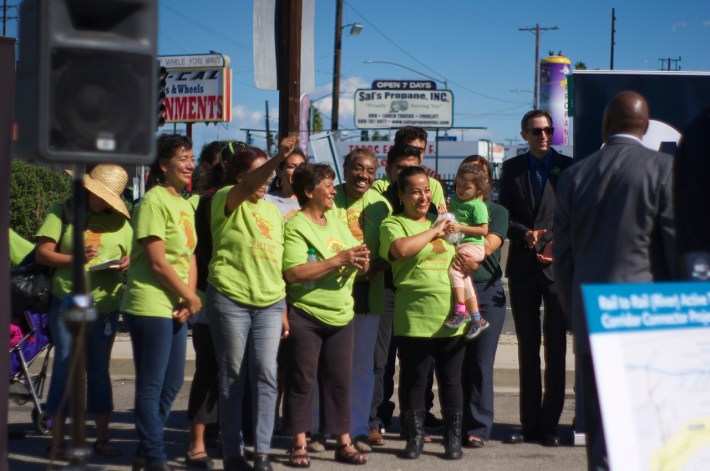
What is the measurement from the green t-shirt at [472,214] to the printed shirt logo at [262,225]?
1.50 meters

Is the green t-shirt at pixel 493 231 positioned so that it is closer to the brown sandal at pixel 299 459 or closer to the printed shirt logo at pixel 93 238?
the brown sandal at pixel 299 459

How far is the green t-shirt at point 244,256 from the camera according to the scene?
582cm

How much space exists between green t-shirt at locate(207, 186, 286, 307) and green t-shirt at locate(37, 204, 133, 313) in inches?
33.7

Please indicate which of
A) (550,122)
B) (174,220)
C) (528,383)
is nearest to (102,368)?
(174,220)

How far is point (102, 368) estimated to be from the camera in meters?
6.39

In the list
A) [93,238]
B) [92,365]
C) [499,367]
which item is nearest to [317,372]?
[92,365]

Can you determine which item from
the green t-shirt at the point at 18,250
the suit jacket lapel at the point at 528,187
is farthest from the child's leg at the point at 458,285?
the green t-shirt at the point at 18,250

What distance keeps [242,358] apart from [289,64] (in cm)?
279

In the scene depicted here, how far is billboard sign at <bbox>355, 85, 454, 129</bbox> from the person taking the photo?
36.7 metres

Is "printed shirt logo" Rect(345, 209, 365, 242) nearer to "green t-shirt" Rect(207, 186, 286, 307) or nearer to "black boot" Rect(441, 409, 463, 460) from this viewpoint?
"green t-shirt" Rect(207, 186, 286, 307)

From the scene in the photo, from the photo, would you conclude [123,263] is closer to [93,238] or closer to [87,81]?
[93,238]

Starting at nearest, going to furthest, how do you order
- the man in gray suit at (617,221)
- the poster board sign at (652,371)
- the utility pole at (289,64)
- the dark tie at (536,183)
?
the poster board sign at (652,371), the man in gray suit at (617,221), the dark tie at (536,183), the utility pole at (289,64)

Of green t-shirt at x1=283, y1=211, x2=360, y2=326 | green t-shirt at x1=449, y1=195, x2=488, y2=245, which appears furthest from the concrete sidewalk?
green t-shirt at x1=283, y1=211, x2=360, y2=326

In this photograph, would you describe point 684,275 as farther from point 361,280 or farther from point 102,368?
point 102,368
